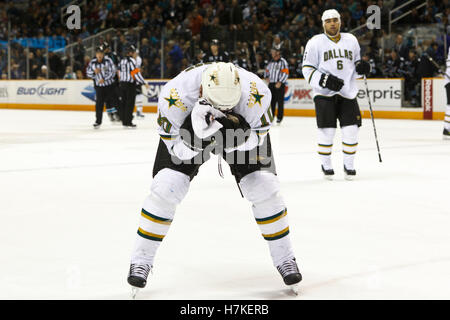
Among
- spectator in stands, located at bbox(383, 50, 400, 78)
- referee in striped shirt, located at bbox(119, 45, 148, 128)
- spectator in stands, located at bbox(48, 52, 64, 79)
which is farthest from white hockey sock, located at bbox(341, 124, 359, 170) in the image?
spectator in stands, located at bbox(48, 52, 64, 79)

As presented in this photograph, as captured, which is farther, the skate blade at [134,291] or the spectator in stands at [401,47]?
the spectator in stands at [401,47]

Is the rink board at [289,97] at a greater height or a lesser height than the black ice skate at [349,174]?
greater

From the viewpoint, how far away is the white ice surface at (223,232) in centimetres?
310

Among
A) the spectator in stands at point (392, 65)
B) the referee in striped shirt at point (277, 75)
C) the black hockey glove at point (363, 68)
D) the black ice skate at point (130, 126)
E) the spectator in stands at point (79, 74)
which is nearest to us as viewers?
the black hockey glove at point (363, 68)

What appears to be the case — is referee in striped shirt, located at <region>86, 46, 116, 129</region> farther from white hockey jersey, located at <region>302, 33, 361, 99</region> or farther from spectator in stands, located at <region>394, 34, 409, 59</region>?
white hockey jersey, located at <region>302, 33, 361, 99</region>

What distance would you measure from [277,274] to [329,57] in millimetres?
3813

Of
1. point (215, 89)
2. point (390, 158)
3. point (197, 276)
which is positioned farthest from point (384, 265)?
point (390, 158)

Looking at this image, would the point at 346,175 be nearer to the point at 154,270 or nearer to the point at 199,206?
the point at 199,206

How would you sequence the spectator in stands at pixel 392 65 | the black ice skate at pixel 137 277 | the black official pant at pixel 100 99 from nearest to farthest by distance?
the black ice skate at pixel 137 277, the black official pant at pixel 100 99, the spectator in stands at pixel 392 65

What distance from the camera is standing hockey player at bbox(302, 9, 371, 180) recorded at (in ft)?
22.1

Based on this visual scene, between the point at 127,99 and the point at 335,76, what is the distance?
24.6 ft

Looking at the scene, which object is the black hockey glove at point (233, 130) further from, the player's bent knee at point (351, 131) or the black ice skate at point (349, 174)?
the player's bent knee at point (351, 131)

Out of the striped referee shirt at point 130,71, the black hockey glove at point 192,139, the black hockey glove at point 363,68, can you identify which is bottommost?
the black hockey glove at point 192,139

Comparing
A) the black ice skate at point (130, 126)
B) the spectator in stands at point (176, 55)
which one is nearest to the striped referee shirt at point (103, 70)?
the black ice skate at point (130, 126)
